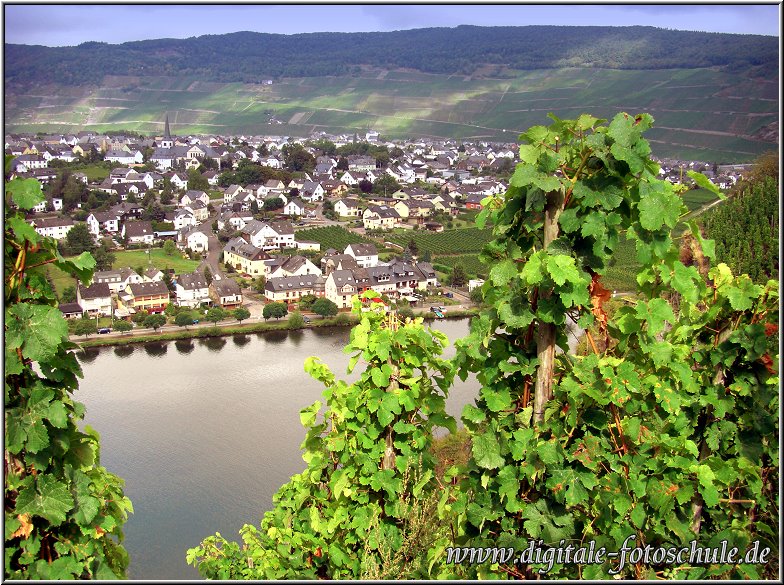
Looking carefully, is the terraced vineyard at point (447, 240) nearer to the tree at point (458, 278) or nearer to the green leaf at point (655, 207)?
the tree at point (458, 278)

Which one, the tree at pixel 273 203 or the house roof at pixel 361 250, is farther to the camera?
the tree at pixel 273 203

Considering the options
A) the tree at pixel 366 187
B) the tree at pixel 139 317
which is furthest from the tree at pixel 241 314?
the tree at pixel 366 187

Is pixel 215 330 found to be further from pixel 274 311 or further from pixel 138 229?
pixel 138 229

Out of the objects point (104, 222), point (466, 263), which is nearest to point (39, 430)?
point (466, 263)

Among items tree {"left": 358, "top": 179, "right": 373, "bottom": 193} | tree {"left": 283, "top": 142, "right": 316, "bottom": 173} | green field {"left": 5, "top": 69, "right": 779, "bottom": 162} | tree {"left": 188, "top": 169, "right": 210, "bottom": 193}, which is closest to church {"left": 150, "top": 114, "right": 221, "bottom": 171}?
tree {"left": 283, "top": 142, "right": 316, "bottom": 173}

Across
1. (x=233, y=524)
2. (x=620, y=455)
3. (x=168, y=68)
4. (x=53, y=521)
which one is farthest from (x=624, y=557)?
(x=168, y=68)

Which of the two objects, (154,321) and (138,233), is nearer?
(154,321)

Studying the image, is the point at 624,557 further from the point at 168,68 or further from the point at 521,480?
the point at 168,68

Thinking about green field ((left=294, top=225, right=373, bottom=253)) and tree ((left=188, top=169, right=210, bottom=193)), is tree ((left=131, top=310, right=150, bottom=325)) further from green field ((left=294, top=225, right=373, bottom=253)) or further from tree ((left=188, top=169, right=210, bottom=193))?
tree ((left=188, top=169, right=210, bottom=193))
